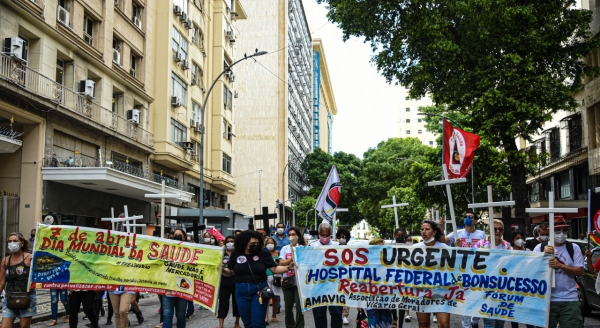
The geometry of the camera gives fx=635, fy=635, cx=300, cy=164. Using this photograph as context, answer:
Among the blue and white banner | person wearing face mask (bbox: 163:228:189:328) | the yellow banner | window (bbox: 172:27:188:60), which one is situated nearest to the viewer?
the blue and white banner

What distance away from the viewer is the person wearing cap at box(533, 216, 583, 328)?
7.88m

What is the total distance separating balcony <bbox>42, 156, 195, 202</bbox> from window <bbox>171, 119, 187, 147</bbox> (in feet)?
13.7

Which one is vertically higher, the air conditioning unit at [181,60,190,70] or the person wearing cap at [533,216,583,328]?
the air conditioning unit at [181,60,190,70]

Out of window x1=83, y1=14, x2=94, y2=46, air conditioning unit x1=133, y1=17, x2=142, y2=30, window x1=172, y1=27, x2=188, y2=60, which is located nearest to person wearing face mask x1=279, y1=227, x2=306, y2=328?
window x1=83, y1=14, x2=94, y2=46

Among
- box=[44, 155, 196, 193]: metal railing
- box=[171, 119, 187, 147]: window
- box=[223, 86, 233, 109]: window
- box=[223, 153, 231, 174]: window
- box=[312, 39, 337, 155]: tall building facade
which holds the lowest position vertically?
box=[44, 155, 196, 193]: metal railing

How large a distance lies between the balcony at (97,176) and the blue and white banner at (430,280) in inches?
586

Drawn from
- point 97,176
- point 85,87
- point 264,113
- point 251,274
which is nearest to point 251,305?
point 251,274

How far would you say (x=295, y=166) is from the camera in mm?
75750

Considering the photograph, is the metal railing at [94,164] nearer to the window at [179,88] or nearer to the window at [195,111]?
the window at [179,88]

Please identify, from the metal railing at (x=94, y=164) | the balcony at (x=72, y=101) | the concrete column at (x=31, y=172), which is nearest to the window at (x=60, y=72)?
the balcony at (x=72, y=101)

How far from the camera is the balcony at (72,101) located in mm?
19125

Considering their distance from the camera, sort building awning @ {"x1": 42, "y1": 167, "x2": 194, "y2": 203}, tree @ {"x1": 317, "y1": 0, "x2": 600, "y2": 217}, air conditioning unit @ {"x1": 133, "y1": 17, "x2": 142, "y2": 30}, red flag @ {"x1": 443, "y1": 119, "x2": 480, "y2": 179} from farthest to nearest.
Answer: air conditioning unit @ {"x1": 133, "y1": 17, "x2": 142, "y2": 30}
building awning @ {"x1": 42, "y1": 167, "x2": 194, "y2": 203}
tree @ {"x1": 317, "y1": 0, "x2": 600, "y2": 217}
red flag @ {"x1": 443, "y1": 119, "x2": 480, "y2": 179}

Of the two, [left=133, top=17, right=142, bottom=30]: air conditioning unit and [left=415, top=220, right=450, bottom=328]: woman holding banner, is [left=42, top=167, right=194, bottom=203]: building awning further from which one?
[left=415, top=220, right=450, bottom=328]: woman holding banner

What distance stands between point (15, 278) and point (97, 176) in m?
14.1
